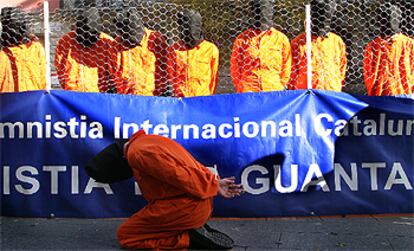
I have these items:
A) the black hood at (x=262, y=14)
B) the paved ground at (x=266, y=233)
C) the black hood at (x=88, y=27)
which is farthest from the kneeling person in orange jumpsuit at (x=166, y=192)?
the black hood at (x=262, y=14)

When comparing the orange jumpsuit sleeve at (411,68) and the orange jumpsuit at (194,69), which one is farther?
the orange jumpsuit sleeve at (411,68)

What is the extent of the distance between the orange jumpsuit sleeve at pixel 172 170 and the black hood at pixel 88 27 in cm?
209

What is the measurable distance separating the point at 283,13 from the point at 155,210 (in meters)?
2.78

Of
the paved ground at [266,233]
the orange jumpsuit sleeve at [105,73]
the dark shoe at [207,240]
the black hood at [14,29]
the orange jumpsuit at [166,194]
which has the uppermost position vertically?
the black hood at [14,29]

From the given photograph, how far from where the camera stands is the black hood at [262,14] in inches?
222

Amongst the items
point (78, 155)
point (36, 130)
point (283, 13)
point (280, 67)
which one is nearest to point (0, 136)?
point (36, 130)

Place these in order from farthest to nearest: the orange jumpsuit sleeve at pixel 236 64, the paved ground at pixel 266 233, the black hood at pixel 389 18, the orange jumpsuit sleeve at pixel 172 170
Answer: the black hood at pixel 389 18 < the orange jumpsuit sleeve at pixel 236 64 < the paved ground at pixel 266 233 < the orange jumpsuit sleeve at pixel 172 170

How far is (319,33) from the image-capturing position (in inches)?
225

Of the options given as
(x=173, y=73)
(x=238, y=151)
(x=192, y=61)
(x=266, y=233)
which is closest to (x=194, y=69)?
(x=192, y=61)

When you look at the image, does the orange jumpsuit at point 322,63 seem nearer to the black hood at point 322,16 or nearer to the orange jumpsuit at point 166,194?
the black hood at point 322,16

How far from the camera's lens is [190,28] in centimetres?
574

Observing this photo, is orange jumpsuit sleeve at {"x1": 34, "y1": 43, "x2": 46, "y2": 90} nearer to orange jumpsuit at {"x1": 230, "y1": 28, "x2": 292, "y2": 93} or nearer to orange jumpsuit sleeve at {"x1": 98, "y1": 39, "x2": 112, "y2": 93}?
orange jumpsuit sleeve at {"x1": 98, "y1": 39, "x2": 112, "y2": 93}

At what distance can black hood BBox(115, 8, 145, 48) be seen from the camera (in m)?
5.74

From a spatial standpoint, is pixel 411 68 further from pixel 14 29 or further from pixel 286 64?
pixel 14 29
